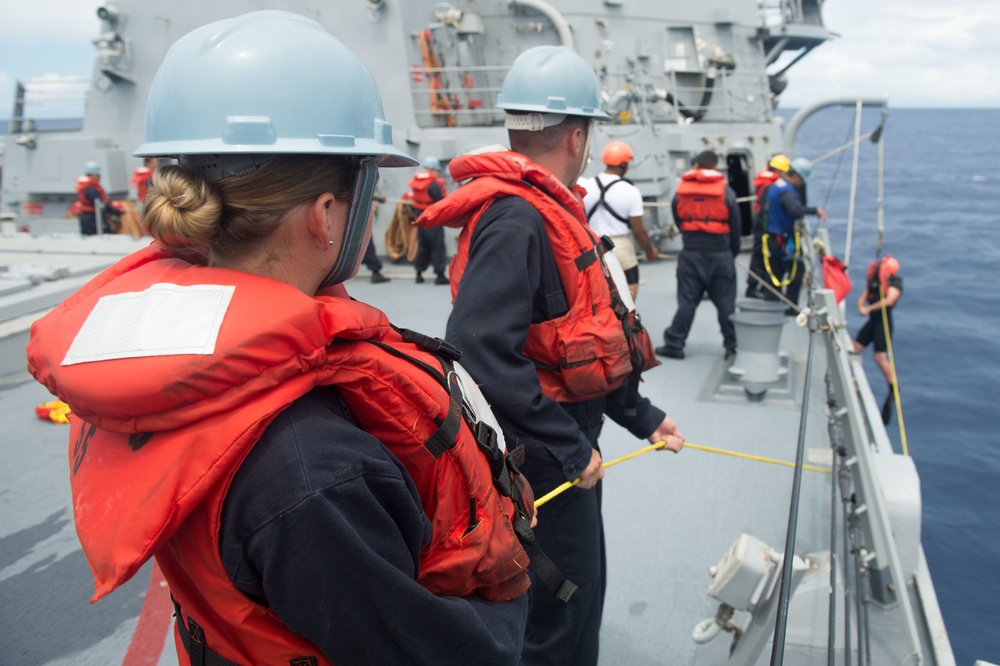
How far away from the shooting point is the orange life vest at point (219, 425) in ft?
2.68

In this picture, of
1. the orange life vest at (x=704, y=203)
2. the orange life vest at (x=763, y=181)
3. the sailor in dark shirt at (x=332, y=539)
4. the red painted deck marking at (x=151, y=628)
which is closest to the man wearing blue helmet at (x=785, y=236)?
the orange life vest at (x=763, y=181)

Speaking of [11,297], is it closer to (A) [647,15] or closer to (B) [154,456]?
(B) [154,456]

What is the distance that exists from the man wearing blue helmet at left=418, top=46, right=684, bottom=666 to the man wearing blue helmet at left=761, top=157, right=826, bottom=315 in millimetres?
5501

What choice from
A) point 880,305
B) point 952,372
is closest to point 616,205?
point 880,305

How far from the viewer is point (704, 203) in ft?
20.1

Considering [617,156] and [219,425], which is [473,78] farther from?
[219,425]

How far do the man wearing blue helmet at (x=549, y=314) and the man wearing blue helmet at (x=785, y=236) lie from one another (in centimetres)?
550

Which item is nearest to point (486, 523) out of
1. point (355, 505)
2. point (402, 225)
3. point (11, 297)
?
point (355, 505)

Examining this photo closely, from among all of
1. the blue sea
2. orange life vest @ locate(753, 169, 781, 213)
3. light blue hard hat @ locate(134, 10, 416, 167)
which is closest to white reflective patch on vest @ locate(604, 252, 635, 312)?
light blue hard hat @ locate(134, 10, 416, 167)

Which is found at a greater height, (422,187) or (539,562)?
(422,187)

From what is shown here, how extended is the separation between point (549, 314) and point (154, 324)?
4.09ft

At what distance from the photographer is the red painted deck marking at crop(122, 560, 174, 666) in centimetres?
236

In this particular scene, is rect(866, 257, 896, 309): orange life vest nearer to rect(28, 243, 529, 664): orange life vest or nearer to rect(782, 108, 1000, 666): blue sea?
rect(782, 108, 1000, 666): blue sea

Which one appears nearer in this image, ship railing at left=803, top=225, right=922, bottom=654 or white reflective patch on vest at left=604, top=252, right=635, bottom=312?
white reflective patch on vest at left=604, top=252, right=635, bottom=312
